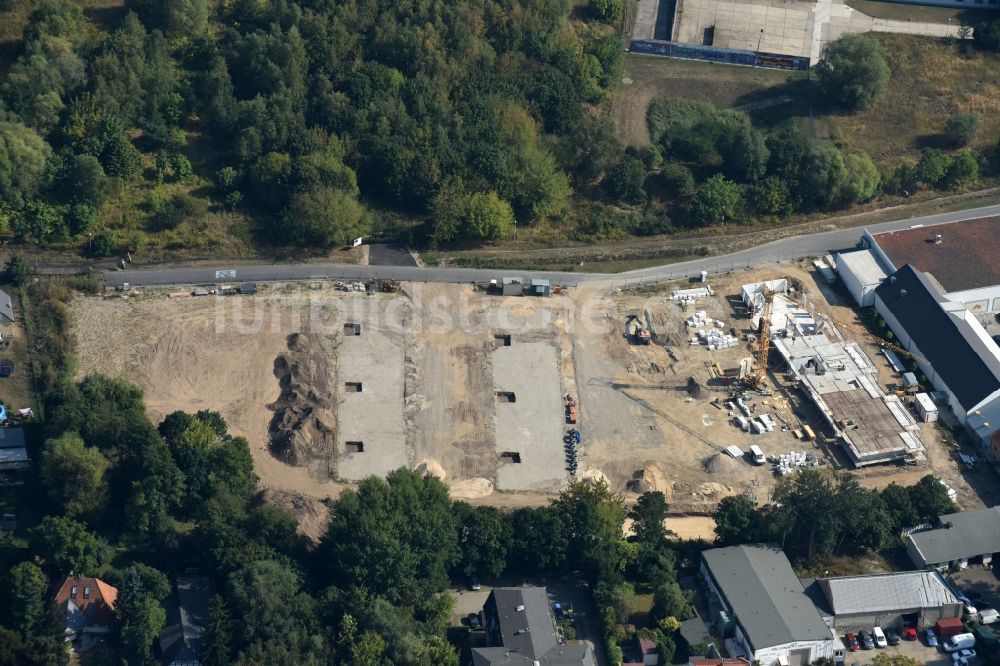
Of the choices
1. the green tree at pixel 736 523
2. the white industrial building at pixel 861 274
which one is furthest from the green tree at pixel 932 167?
the green tree at pixel 736 523

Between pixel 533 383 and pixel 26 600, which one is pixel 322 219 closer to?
pixel 533 383

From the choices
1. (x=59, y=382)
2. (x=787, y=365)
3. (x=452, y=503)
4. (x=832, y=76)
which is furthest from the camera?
(x=832, y=76)

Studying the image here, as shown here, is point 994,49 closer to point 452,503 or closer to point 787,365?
point 787,365

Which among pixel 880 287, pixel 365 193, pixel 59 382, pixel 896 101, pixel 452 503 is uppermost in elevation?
pixel 896 101

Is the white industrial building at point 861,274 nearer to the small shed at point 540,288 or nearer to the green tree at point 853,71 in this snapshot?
the green tree at point 853,71

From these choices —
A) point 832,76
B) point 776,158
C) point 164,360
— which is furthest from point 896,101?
point 164,360

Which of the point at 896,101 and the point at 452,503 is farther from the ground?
the point at 896,101
